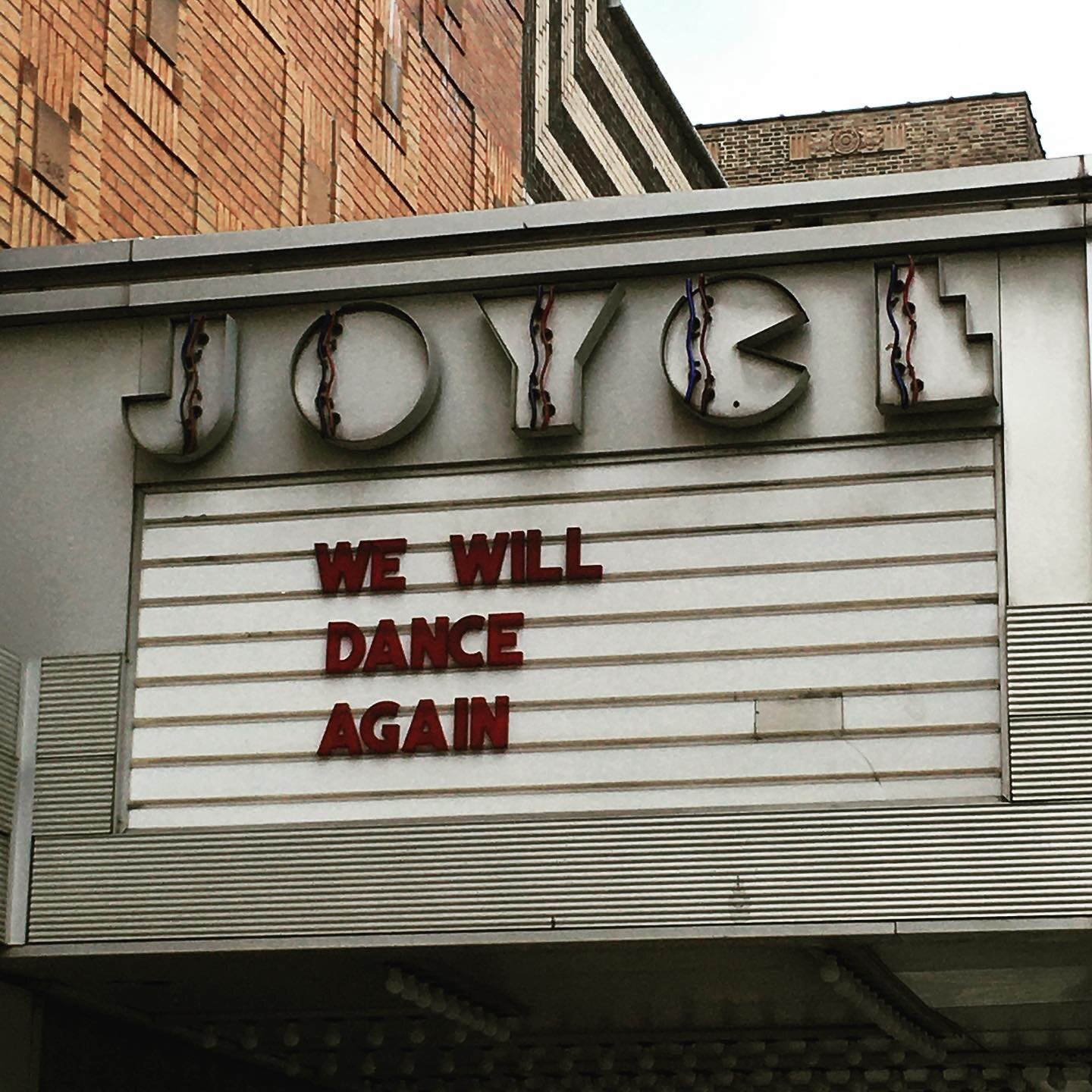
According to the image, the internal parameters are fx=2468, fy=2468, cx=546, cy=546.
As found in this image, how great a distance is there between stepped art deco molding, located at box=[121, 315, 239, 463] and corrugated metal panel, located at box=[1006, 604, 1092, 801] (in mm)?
3760

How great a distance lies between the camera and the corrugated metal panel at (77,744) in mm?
11023

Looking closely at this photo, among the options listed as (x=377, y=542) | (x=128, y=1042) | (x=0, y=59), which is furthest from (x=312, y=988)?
(x=0, y=59)

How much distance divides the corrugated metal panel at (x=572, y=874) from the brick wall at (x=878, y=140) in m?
23.2

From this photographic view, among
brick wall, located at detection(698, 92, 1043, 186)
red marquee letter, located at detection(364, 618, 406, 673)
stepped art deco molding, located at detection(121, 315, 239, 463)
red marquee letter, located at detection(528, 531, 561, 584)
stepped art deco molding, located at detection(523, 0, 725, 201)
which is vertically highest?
brick wall, located at detection(698, 92, 1043, 186)

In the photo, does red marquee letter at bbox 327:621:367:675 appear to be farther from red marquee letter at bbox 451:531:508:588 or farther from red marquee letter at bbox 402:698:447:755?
red marquee letter at bbox 451:531:508:588

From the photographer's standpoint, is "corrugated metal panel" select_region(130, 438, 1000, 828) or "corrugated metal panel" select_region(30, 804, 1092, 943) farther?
"corrugated metal panel" select_region(130, 438, 1000, 828)

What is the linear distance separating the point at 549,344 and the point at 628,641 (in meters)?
1.43

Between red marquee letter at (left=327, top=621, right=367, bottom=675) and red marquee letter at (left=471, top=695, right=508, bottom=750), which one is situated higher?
red marquee letter at (left=327, top=621, right=367, bottom=675)

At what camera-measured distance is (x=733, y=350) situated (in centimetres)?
1093

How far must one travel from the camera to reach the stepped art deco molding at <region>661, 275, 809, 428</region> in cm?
1080

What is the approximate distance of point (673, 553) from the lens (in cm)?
1079

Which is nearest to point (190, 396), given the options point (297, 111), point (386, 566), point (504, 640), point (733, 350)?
point (386, 566)

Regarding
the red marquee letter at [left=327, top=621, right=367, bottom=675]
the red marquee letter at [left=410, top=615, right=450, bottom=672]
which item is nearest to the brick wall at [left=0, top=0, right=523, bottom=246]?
the red marquee letter at [left=327, top=621, right=367, bottom=675]

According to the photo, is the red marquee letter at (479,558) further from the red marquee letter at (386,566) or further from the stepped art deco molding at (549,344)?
the stepped art deco molding at (549,344)
